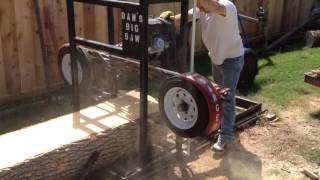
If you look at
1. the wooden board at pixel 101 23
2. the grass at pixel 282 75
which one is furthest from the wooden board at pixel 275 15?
the wooden board at pixel 101 23

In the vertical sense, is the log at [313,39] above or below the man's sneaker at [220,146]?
below

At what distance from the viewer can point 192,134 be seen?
13.1ft

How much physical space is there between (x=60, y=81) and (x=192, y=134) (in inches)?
146

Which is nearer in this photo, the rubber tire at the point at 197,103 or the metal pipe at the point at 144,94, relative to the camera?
the rubber tire at the point at 197,103

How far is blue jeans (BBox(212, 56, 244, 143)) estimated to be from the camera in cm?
490

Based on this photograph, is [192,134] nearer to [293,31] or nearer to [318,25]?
[293,31]

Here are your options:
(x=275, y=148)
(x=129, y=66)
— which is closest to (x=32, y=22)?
(x=129, y=66)

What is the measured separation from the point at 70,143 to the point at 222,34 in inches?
77.4

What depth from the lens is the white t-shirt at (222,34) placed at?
4.69m

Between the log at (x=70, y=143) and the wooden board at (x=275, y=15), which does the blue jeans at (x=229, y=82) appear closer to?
the log at (x=70, y=143)

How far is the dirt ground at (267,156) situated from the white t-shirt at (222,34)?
3.81ft

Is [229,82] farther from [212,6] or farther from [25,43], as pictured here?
[25,43]

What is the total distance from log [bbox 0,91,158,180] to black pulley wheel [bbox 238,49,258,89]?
9.15 ft

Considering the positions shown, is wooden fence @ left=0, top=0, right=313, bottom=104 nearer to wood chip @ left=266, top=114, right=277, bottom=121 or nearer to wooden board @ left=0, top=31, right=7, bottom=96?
wooden board @ left=0, top=31, right=7, bottom=96
